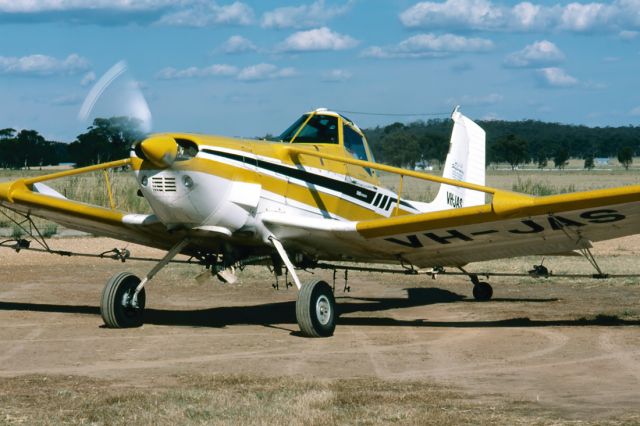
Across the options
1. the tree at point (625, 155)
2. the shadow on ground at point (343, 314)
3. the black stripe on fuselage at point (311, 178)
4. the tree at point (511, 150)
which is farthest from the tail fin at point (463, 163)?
the tree at point (625, 155)

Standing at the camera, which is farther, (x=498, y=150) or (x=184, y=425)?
(x=498, y=150)

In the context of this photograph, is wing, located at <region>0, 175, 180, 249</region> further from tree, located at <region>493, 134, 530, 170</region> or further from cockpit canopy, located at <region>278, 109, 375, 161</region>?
tree, located at <region>493, 134, 530, 170</region>

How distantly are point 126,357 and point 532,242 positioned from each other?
535 cm

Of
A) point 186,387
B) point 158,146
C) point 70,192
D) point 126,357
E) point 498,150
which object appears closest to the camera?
point 186,387

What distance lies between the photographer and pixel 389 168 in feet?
43.3

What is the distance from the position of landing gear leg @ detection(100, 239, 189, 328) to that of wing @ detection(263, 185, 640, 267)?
183 centimetres

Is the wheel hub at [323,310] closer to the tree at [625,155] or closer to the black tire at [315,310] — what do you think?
the black tire at [315,310]

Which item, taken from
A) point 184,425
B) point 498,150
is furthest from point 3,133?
point 184,425

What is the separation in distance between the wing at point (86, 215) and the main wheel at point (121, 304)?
2.50ft

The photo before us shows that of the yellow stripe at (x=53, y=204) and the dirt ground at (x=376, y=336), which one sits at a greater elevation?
the yellow stripe at (x=53, y=204)

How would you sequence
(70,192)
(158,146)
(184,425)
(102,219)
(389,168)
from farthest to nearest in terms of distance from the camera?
(70,192), (102,219), (389,168), (158,146), (184,425)

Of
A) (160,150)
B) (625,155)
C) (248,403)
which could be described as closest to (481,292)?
(160,150)

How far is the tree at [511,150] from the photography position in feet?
336

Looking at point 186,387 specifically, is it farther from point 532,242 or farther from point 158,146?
point 532,242
